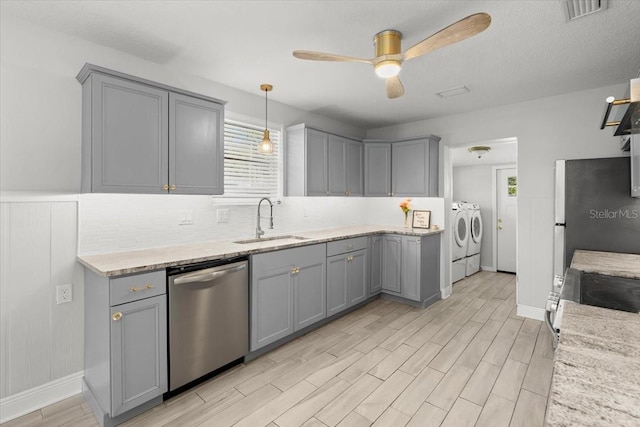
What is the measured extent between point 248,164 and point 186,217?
0.92 meters

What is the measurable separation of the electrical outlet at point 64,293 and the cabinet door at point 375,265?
9.89 ft

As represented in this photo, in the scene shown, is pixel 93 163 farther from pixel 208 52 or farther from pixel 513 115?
pixel 513 115

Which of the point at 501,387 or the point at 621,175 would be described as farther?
the point at 621,175

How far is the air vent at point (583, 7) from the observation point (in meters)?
1.90

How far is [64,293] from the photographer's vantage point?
228 cm

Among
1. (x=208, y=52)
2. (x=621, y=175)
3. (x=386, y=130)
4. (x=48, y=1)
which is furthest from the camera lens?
(x=386, y=130)

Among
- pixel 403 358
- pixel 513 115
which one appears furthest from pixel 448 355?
pixel 513 115

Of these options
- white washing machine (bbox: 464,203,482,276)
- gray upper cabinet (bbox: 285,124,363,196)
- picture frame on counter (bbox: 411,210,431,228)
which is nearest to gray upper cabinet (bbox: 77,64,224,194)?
gray upper cabinet (bbox: 285,124,363,196)

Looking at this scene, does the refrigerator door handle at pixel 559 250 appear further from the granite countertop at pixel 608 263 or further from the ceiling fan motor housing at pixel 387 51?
the ceiling fan motor housing at pixel 387 51

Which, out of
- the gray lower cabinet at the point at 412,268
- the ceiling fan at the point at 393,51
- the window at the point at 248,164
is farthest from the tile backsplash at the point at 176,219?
the ceiling fan at the point at 393,51

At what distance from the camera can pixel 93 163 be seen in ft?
7.13

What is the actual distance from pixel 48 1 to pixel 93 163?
97 centimetres

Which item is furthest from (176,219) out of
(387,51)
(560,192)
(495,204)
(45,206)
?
(495,204)

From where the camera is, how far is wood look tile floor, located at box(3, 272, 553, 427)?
2.04m
